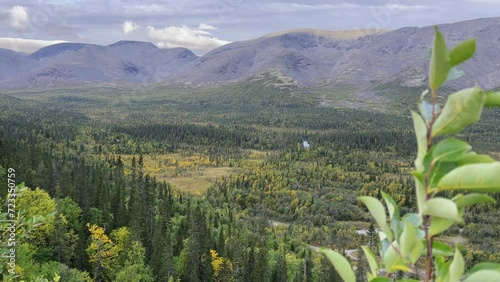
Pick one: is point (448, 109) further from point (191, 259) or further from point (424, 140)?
point (191, 259)

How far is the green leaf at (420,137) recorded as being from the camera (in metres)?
2.88

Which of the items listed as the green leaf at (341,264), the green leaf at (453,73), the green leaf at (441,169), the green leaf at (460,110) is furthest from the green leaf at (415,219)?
the green leaf at (453,73)

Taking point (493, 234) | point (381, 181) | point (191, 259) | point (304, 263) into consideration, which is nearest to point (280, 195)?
point (381, 181)

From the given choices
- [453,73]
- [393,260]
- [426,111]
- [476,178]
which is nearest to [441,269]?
[393,260]

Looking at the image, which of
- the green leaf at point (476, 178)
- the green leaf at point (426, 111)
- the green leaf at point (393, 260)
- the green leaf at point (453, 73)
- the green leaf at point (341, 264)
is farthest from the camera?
the green leaf at point (341, 264)

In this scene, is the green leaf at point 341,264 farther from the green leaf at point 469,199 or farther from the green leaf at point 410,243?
the green leaf at point 469,199

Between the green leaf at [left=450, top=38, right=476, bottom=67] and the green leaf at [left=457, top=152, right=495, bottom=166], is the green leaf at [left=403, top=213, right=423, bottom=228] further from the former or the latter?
the green leaf at [left=450, top=38, right=476, bottom=67]

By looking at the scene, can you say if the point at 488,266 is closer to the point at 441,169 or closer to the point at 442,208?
the point at 442,208

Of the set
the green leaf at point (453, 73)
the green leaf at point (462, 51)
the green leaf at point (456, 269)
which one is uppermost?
the green leaf at point (462, 51)

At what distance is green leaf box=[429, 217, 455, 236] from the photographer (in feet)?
9.45

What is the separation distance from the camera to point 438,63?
2.68 m

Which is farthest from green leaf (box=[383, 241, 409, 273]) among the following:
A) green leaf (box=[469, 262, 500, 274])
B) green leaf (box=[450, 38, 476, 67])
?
green leaf (box=[450, 38, 476, 67])

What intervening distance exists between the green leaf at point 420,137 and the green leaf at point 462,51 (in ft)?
1.33

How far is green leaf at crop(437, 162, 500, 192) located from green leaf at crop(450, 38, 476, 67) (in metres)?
0.65
